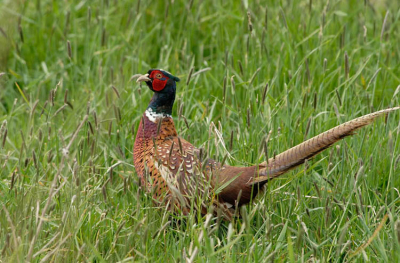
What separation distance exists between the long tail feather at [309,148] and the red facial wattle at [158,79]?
3.02ft

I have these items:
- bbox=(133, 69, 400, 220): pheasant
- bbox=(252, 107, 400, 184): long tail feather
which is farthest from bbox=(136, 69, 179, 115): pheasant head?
bbox=(252, 107, 400, 184): long tail feather

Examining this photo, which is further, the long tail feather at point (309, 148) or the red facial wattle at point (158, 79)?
the red facial wattle at point (158, 79)

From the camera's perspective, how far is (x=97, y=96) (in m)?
4.52

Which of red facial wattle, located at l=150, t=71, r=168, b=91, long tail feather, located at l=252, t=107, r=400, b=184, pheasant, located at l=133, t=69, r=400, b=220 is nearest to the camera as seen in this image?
pheasant, located at l=133, t=69, r=400, b=220

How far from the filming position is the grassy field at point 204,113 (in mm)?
3016

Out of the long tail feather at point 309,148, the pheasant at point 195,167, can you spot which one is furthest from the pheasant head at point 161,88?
the long tail feather at point 309,148

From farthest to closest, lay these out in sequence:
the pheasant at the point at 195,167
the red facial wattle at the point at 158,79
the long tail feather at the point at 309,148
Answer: the red facial wattle at the point at 158,79 → the long tail feather at the point at 309,148 → the pheasant at the point at 195,167

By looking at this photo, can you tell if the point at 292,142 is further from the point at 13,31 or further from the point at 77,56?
the point at 13,31

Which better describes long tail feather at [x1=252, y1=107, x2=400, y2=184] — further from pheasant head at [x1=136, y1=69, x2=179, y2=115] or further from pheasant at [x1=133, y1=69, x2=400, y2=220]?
pheasant head at [x1=136, y1=69, x2=179, y2=115]

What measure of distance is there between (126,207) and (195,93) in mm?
1486

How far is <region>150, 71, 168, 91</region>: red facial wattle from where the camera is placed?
3839mm

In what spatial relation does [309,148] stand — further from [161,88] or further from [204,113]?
[161,88]

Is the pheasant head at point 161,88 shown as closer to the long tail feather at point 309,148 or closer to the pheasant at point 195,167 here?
the pheasant at point 195,167

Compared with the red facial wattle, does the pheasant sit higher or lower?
lower
